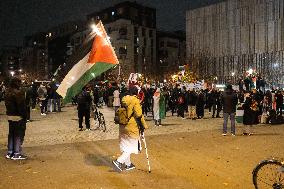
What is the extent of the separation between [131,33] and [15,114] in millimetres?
85126

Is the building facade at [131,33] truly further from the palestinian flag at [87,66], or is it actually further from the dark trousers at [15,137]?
the dark trousers at [15,137]

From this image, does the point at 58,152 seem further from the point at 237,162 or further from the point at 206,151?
the point at 237,162

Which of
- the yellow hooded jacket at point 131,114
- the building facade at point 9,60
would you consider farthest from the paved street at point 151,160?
the building facade at point 9,60

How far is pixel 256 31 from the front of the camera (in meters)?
66.1

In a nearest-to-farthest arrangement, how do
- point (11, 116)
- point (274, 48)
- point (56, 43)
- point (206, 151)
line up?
1. point (11, 116)
2. point (206, 151)
3. point (274, 48)
4. point (56, 43)

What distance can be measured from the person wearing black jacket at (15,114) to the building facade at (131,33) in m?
78.1

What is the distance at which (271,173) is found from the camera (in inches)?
278

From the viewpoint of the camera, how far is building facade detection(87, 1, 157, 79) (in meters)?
93.6

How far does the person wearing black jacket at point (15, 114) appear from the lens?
11.4 metres

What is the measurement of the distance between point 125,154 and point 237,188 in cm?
271

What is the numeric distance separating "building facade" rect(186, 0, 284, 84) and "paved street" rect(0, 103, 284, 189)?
47924 mm

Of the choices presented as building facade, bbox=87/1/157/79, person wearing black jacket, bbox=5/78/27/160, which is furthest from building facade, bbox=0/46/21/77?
person wearing black jacket, bbox=5/78/27/160

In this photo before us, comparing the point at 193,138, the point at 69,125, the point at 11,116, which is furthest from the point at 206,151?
the point at 69,125

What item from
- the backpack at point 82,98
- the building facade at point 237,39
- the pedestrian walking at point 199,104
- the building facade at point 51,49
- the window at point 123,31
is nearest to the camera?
the backpack at point 82,98
